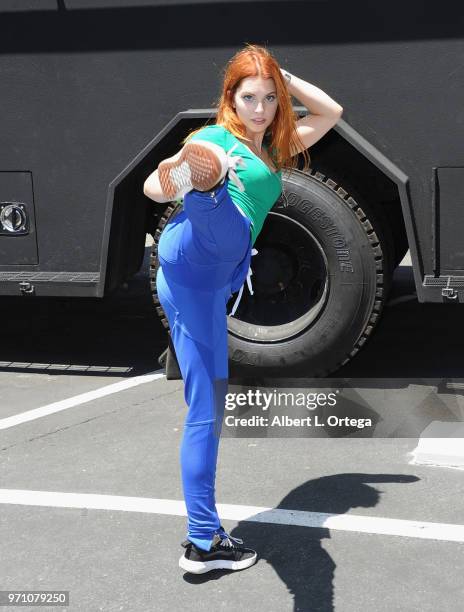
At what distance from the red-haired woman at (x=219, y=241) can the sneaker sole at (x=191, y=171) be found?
0.4 inches

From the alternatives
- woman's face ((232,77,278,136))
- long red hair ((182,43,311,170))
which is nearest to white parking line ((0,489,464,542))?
long red hair ((182,43,311,170))

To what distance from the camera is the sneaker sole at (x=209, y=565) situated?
3.22 m

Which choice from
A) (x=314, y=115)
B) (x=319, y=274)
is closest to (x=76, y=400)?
(x=319, y=274)

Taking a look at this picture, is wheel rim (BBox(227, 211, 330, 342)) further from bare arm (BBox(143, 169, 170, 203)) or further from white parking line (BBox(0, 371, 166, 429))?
bare arm (BBox(143, 169, 170, 203))

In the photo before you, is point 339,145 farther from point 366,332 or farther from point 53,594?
point 53,594

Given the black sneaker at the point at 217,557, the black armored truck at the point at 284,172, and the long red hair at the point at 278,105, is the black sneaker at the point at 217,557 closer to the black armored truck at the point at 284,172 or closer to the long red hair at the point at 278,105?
the long red hair at the point at 278,105

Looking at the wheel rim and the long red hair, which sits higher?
the long red hair

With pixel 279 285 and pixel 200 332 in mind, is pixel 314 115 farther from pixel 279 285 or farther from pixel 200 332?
pixel 279 285

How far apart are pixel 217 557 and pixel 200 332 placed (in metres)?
0.77

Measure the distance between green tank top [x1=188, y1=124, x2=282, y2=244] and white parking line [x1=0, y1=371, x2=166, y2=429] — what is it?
237 cm

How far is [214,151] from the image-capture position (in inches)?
100

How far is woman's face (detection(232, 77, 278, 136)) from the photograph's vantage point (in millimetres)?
3031

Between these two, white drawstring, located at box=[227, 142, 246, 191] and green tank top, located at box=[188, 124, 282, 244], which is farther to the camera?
green tank top, located at box=[188, 124, 282, 244]

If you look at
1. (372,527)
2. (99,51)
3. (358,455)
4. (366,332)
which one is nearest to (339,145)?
(366,332)
